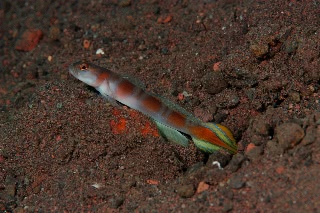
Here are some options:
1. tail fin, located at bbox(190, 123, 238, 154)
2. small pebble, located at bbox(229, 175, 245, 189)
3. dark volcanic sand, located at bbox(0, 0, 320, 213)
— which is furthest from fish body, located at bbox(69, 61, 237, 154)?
small pebble, located at bbox(229, 175, 245, 189)

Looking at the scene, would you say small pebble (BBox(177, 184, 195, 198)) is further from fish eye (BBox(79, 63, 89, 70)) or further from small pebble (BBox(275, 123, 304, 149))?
fish eye (BBox(79, 63, 89, 70))

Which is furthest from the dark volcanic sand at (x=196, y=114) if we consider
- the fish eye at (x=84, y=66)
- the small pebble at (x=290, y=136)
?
the fish eye at (x=84, y=66)

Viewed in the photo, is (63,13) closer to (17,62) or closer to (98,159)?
(17,62)

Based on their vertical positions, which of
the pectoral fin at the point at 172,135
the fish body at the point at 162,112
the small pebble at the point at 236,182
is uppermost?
the small pebble at the point at 236,182

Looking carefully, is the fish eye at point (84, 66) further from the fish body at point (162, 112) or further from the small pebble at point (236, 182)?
the small pebble at point (236, 182)

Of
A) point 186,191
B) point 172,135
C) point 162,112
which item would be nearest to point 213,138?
point 172,135

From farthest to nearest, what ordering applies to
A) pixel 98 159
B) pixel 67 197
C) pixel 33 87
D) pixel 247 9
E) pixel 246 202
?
pixel 33 87 → pixel 247 9 → pixel 98 159 → pixel 67 197 → pixel 246 202

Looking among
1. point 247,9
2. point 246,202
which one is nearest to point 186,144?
point 246,202

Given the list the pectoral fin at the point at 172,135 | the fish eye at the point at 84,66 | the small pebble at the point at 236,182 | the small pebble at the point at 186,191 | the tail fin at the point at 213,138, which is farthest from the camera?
the fish eye at the point at 84,66
